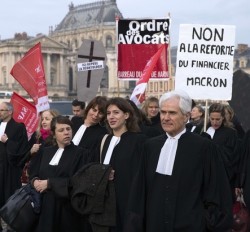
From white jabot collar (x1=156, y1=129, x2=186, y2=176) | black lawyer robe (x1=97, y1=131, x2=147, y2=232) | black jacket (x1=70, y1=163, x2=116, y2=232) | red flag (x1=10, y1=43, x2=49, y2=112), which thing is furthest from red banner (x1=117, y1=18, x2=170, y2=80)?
white jabot collar (x1=156, y1=129, x2=186, y2=176)

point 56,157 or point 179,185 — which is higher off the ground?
point 179,185

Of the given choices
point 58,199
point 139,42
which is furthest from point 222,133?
point 139,42

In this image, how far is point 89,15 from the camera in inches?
4471

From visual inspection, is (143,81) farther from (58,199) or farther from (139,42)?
(58,199)

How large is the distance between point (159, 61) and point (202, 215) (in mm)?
7056

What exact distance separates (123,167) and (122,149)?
0.48 feet

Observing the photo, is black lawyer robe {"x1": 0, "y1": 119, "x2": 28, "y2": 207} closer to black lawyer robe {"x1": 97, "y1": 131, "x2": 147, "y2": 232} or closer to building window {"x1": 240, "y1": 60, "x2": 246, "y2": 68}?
black lawyer robe {"x1": 97, "y1": 131, "x2": 147, "y2": 232}

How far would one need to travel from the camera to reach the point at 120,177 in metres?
5.37

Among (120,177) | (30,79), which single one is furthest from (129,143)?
(30,79)

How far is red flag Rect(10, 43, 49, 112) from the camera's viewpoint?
31.5ft

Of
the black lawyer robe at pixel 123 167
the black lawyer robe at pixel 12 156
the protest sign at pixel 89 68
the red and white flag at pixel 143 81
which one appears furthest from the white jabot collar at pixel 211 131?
the black lawyer robe at pixel 123 167

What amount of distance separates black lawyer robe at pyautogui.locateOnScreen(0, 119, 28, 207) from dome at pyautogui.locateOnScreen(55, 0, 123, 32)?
98533mm

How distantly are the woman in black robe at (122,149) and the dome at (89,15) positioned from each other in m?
101

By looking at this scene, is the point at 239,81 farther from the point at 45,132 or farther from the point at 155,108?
the point at 45,132
